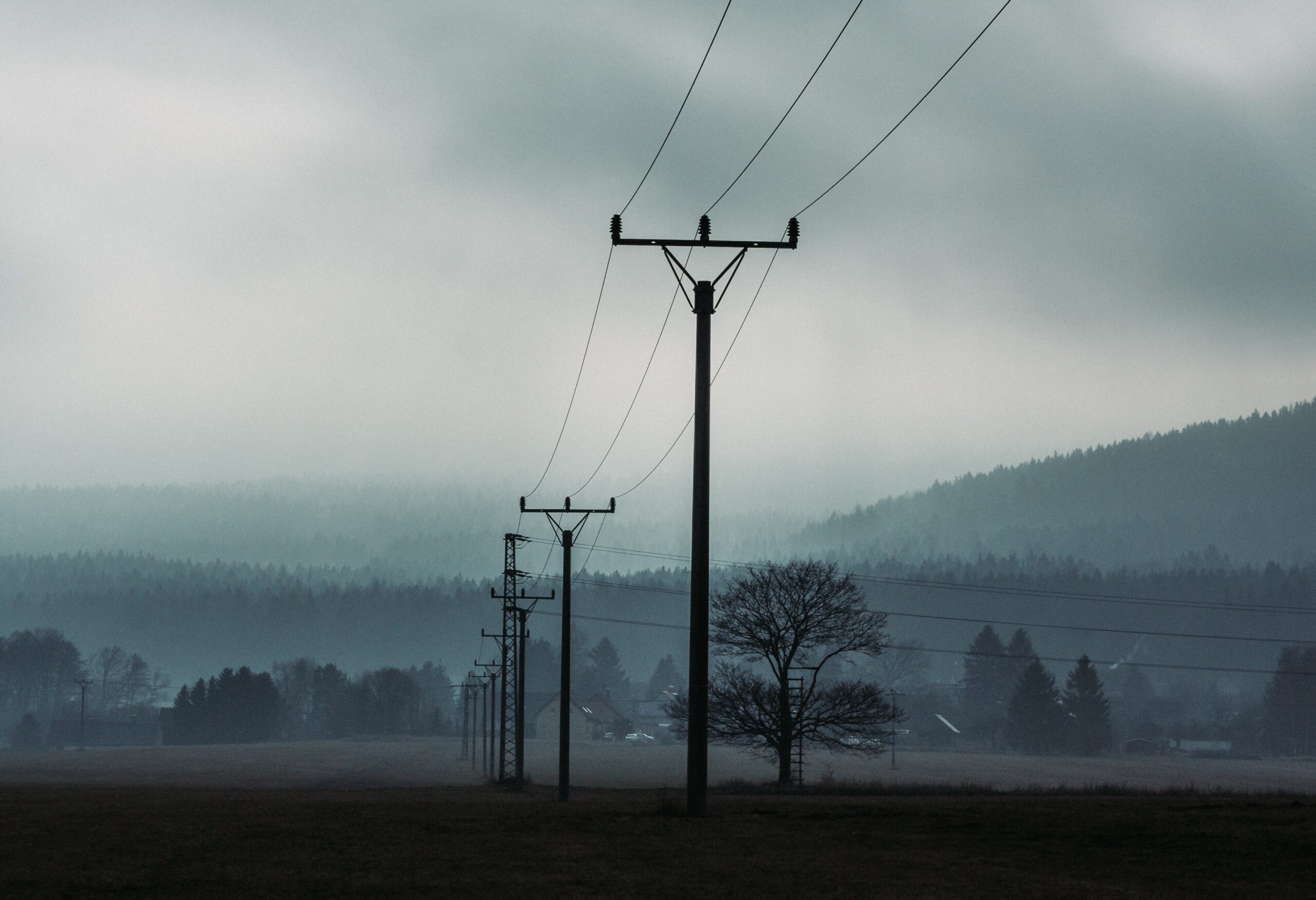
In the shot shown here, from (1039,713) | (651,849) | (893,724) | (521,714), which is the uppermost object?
(651,849)

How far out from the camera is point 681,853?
17578 millimetres

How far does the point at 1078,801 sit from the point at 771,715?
32889 millimetres

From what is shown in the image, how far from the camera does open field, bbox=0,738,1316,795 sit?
82.4 metres

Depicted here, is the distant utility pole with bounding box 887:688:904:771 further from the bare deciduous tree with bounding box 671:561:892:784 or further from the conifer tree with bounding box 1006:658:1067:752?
the conifer tree with bounding box 1006:658:1067:752

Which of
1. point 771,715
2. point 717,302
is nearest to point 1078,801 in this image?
point 717,302

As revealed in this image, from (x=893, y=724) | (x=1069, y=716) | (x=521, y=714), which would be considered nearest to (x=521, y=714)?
(x=521, y=714)

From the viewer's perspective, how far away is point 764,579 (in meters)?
66.6

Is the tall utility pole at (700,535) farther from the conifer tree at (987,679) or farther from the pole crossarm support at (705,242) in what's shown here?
the conifer tree at (987,679)

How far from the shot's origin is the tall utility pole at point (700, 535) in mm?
23781

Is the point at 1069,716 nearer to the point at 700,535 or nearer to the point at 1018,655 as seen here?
the point at 1018,655

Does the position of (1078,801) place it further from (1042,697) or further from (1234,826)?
(1042,697)

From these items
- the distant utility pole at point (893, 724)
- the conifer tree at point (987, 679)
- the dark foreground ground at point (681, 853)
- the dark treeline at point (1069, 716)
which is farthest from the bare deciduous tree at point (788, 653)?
the conifer tree at point (987, 679)

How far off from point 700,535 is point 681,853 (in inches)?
312

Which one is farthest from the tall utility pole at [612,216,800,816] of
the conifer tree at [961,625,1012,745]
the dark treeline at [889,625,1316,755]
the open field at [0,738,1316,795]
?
the conifer tree at [961,625,1012,745]
